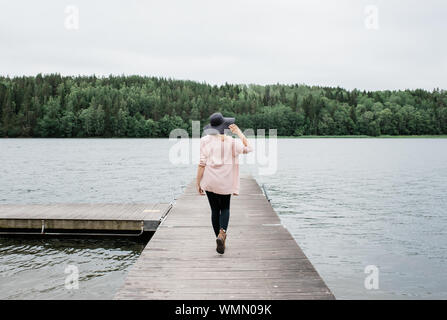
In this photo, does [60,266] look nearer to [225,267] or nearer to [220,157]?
[225,267]

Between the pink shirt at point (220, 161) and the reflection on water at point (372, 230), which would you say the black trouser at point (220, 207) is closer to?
the pink shirt at point (220, 161)

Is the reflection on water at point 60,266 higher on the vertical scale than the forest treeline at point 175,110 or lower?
lower

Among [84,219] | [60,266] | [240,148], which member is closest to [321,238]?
[84,219]

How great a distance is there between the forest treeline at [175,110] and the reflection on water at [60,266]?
117859 mm

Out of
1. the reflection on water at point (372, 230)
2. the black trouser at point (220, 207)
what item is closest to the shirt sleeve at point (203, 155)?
the black trouser at point (220, 207)

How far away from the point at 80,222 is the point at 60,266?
1.70 metres

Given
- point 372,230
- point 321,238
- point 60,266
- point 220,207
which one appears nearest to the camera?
point 220,207

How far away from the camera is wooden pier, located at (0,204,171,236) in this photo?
10.9m

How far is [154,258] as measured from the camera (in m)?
6.80

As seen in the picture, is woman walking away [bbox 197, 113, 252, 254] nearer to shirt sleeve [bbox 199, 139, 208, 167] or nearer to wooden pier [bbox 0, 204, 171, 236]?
shirt sleeve [bbox 199, 139, 208, 167]

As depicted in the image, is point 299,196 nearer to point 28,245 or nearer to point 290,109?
point 28,245

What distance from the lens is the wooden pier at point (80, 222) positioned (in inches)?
428

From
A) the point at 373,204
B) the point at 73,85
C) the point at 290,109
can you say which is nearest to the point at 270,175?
the point at 373,204

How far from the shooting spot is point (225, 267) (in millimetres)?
6293
